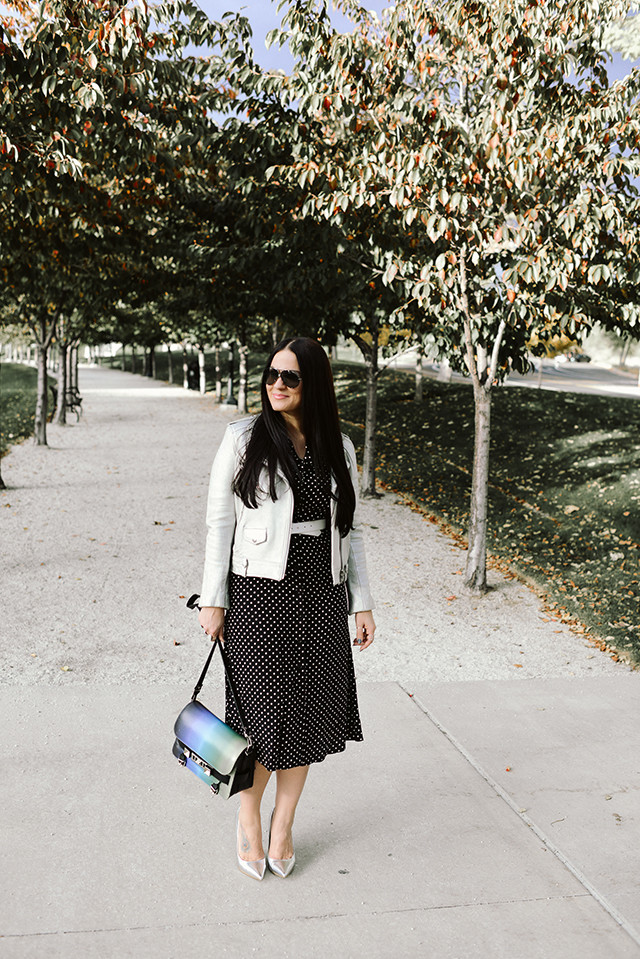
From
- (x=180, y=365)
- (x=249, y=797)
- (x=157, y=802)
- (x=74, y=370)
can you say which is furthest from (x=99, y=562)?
(x=180, y=365)

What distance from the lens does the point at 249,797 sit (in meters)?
3.05

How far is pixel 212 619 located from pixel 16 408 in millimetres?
24030

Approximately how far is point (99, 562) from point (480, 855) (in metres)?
5.59

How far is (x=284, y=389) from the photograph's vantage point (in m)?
2.95

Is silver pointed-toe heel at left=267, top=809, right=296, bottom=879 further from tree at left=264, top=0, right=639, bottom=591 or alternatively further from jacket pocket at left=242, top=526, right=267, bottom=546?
tree at left=264, top=0, right=639, bottom=591

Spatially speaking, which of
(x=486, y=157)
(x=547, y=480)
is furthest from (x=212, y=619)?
(x=547, y=480)

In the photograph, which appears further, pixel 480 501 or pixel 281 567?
pixel 480 501

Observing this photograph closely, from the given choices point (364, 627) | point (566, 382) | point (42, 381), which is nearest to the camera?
point (364, 627)

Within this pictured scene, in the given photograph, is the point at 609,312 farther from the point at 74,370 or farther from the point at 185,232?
the point at 74,370

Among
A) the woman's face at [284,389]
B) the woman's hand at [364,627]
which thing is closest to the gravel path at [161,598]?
the woman's hand at [364,627]

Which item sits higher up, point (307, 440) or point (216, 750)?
point (307, 440)

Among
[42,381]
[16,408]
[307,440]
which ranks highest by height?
[307,440]

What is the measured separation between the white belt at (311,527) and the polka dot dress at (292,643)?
0.02m

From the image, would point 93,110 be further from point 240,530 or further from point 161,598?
point 240,530
